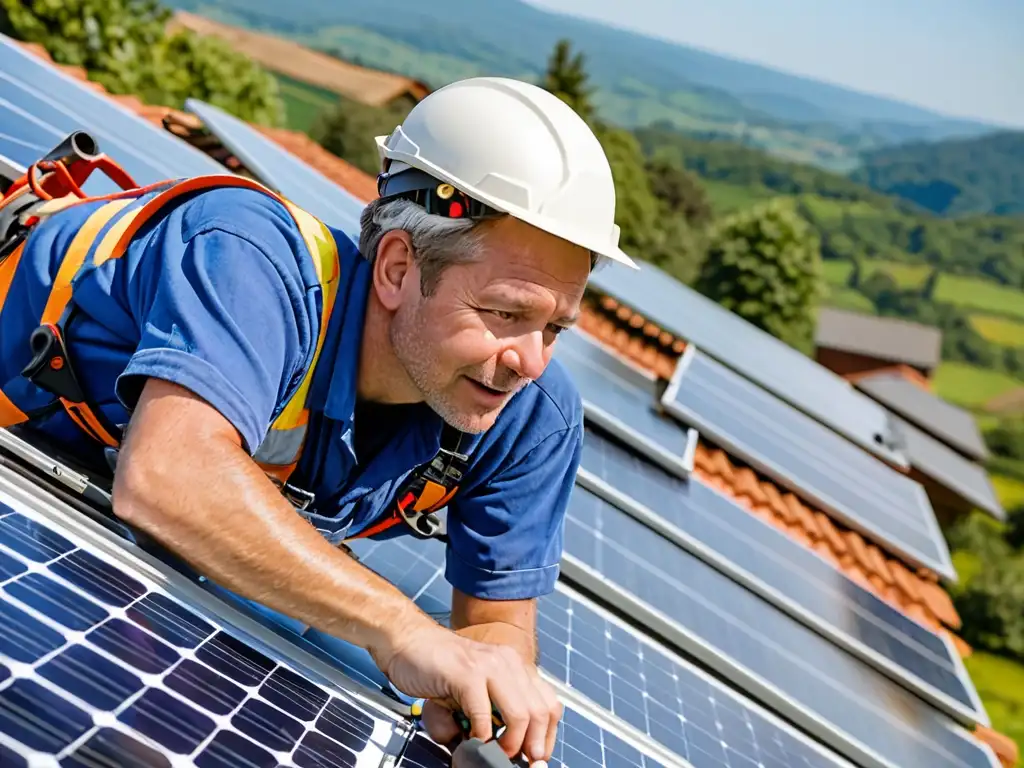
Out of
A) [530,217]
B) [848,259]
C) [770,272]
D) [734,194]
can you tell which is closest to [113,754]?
[530,217]

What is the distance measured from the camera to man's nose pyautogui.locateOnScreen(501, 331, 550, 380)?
2.35 m

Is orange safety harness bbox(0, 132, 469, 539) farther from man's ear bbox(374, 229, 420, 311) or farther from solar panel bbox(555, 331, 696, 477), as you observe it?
solar panel bbox(555, 331, 696, 477)

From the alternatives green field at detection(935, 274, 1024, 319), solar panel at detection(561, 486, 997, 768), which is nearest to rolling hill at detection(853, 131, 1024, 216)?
green field at detection(935, 274, 1024, 319)

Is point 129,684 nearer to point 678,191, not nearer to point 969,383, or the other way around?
point 678,191

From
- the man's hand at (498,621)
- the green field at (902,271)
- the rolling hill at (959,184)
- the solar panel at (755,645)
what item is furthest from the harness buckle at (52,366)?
the rolling hill at (959,184)

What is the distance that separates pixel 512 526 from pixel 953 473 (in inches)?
1025

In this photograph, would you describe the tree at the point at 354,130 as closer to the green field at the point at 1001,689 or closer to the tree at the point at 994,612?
→ the tree at the point at 994,612

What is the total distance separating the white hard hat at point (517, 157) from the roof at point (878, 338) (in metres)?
50.4

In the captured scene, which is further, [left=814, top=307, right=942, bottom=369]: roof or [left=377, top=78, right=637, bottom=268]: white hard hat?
[left=814, top=307, right=942, bottom=369]: roof

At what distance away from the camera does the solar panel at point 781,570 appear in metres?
4.79

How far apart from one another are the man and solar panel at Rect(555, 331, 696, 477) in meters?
2.28

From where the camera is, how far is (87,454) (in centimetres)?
243

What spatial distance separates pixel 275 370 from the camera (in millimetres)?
2098

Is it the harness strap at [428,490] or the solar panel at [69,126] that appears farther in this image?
the solar panel at [69,126]
